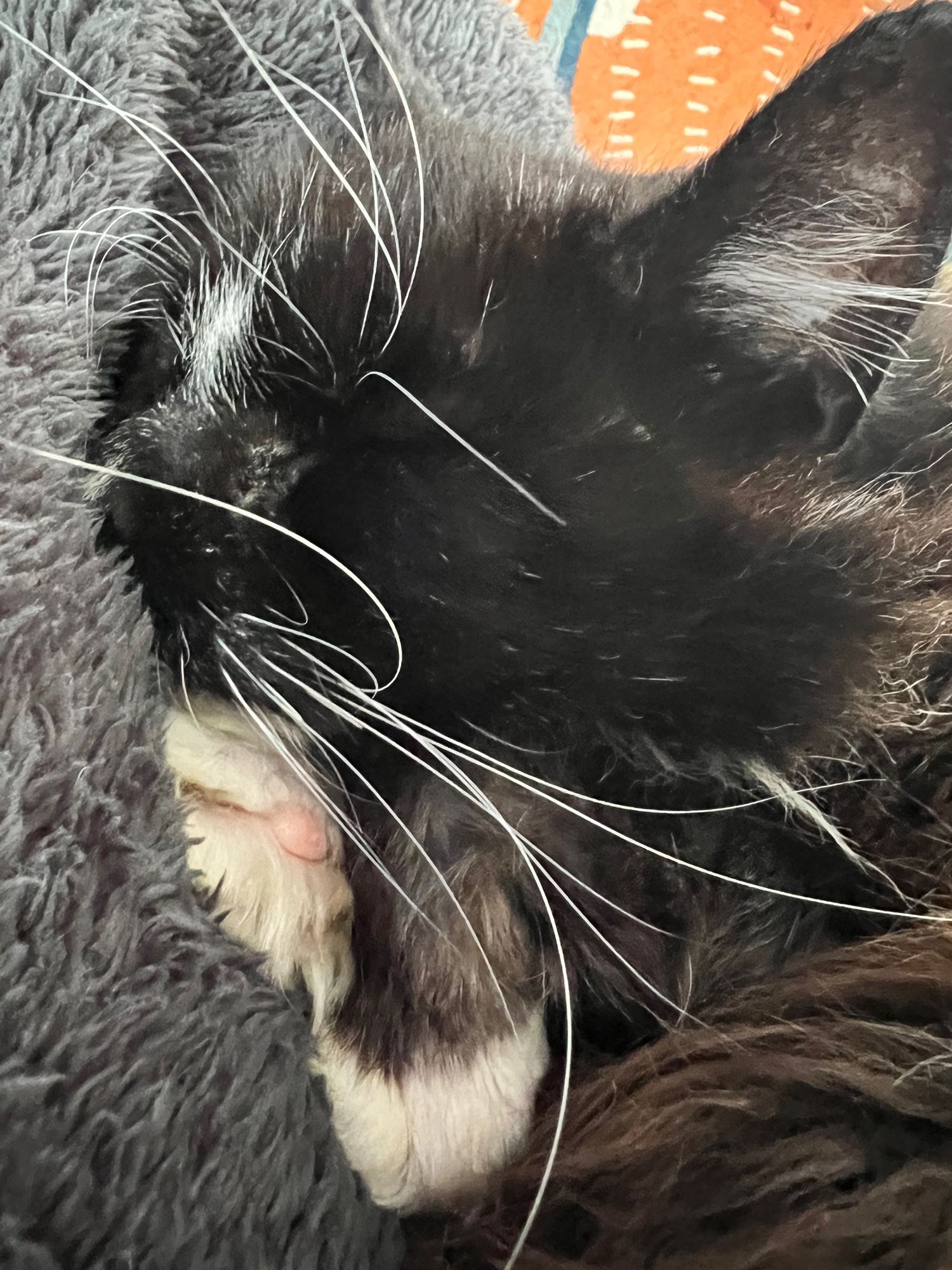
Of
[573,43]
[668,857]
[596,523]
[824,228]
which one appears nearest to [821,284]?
[824,228]

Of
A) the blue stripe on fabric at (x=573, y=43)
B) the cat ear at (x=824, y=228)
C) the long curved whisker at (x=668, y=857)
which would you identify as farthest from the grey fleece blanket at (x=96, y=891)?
the blue stripe on fabric at (x=573, y=43)

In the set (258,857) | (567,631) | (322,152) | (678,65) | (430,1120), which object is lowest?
(430,1120)

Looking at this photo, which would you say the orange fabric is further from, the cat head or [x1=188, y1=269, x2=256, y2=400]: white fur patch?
[x1=188, y1=269, x2=256, y2=400]: white fur patch

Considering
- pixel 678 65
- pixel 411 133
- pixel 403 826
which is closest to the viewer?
pixel 403 826

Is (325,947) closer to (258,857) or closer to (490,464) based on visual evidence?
(258,857)

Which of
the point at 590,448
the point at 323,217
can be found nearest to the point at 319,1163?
the point at 590,448

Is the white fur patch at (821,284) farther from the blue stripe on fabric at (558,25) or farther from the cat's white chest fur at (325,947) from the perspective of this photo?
the blue stripe on fabric at (558,25)
